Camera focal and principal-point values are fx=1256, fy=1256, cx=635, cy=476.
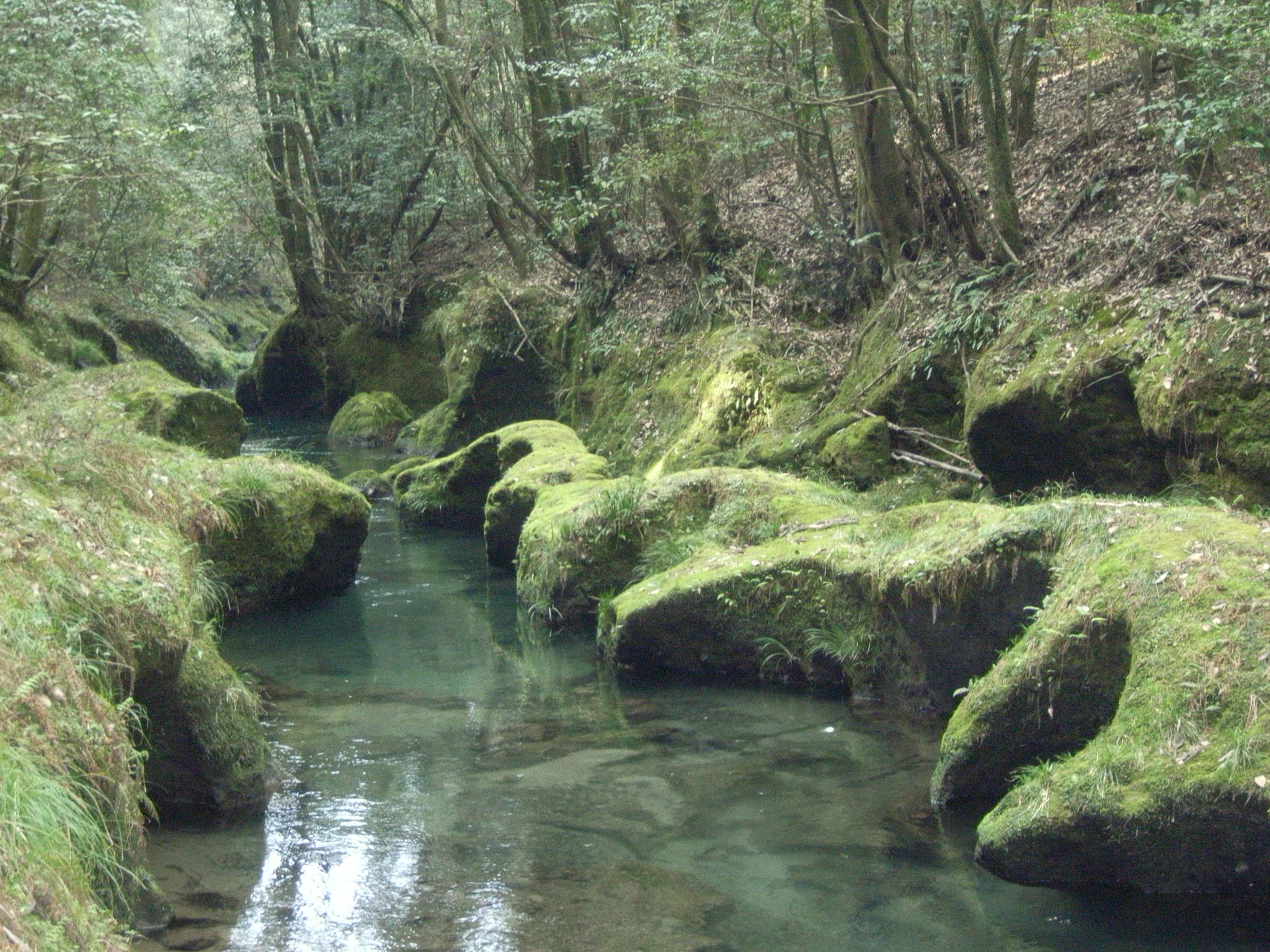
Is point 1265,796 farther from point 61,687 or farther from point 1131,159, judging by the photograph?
point 1131,159

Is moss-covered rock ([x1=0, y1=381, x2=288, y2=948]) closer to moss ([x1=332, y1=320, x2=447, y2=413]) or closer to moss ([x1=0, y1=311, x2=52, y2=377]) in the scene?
moss ([x1=0, y1=311, x2=52, y2=377])

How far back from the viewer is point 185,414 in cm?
1552

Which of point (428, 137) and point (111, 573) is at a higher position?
point (428, 137)

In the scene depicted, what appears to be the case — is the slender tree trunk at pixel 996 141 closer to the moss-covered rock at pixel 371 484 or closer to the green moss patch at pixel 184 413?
the moss-covered rock at pixel 371 484

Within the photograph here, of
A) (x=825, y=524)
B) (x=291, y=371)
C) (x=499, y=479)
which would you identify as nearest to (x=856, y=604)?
(x=825, y=524)

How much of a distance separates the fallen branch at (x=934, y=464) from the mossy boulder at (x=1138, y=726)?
12.5 feet

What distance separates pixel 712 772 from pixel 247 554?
5500 millimetres

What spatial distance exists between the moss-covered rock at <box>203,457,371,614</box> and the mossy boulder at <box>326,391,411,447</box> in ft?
37.1

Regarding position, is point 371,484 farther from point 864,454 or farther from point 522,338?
point 864,454

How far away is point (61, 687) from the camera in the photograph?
4.85 metres

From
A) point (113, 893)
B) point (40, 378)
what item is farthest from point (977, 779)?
point (40, 378)

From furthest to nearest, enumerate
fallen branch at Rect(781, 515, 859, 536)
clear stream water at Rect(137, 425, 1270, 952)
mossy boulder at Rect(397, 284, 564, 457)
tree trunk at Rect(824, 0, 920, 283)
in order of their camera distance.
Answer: mossy boulder at Rect(397, 284, 564, 457) → tree trunk at Rect(824, 0, 920, 283) → fallen branch at Rect(781, 515, 859, 536) → clear stream water at Rect(137, 425, 1270, 952)

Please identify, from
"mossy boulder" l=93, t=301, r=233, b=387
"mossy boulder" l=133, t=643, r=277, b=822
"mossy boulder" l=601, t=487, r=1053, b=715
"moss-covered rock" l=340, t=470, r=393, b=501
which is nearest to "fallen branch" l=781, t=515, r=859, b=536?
"mossy boulder" l=601, t=487, r=1053, b=715

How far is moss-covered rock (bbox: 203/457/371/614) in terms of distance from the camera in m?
10.7
